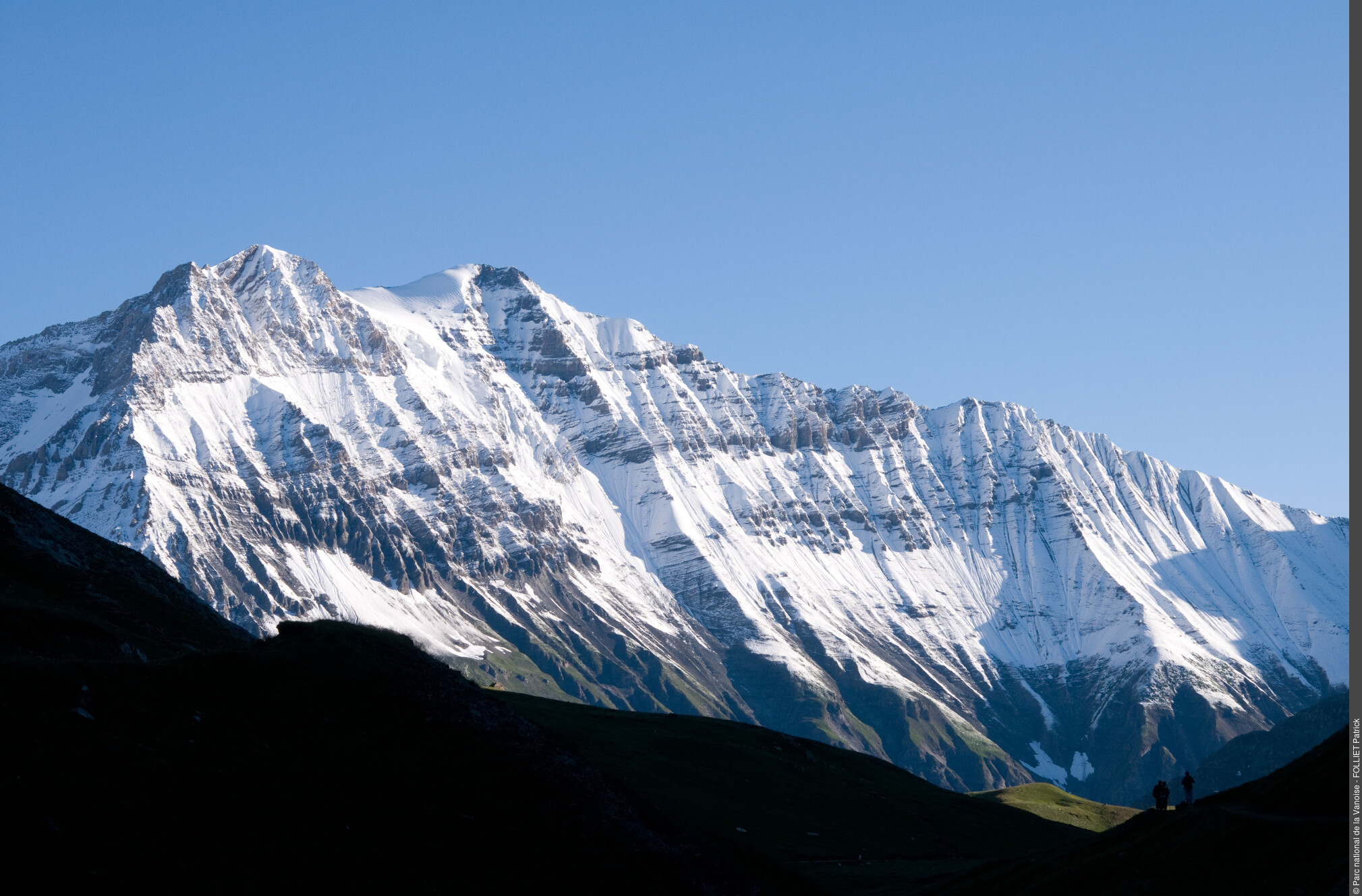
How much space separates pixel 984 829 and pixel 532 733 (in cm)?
6630

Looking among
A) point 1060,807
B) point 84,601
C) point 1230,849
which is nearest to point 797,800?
point 84,601

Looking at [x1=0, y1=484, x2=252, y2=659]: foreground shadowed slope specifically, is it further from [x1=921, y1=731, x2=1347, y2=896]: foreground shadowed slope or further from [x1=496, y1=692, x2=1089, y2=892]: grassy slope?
[x1=921, y1=731, x2=1347, y2=896]: foreground shadowed slope

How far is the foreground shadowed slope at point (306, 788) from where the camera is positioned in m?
43.9

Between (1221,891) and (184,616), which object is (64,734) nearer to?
(1221,891)

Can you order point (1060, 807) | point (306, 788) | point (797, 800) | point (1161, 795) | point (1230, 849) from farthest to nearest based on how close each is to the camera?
point (1060, 807) < point (797, 800) < point (1161, 795) < point (306, 788) < point (1230, 849)

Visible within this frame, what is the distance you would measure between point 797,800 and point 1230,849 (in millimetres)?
63006

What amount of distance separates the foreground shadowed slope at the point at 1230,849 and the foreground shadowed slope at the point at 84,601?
49.9 meters

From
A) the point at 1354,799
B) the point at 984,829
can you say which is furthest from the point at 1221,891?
the point at 984,829

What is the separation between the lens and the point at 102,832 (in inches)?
1704

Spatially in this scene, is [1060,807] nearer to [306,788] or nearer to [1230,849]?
[1230,849]

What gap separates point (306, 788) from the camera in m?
52.6

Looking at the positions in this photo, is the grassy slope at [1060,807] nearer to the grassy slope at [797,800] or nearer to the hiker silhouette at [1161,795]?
the grassy slope at [797,800]

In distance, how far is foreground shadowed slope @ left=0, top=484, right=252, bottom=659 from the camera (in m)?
69.6

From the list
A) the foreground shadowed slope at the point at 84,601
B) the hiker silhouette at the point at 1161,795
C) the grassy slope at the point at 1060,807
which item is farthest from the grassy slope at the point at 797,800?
the foreground shadowed slope at the point at 84,601
